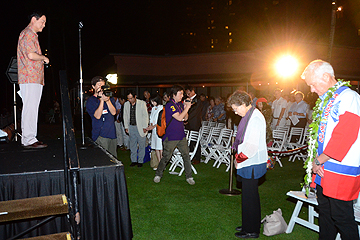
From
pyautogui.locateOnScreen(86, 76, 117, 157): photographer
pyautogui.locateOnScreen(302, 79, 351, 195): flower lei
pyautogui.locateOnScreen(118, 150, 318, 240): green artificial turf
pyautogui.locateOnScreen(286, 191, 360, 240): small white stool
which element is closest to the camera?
pyautogui.locateOnScreen(302, 79, 351, 195): flower lei

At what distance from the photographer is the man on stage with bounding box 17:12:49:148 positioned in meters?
3.53

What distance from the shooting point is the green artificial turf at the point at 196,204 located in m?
3.87

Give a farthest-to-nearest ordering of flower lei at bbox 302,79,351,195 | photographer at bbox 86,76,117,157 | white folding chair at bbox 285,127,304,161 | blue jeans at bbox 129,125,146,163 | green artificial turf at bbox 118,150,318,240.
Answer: white folding chair at bbox 285,127,304,161, blue jeans at bbox 129,125,146,163, photographer at bbox 86,76,117,157, green artificial turf at bbox 118,150,318,240, flower lei at bbox 302,79,351,195

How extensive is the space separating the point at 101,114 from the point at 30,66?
53.4 inches

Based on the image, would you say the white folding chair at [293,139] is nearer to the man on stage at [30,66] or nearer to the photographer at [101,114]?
the photographer at [101,114]

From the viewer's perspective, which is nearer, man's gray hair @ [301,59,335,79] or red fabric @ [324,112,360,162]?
red fabric @ [324,112,360,162]

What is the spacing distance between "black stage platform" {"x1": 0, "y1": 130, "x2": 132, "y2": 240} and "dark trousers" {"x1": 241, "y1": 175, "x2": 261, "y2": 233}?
4.77 ft

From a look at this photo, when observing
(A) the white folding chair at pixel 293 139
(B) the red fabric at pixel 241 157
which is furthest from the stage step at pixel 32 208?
(A) the white folding chair at pixel 293 139

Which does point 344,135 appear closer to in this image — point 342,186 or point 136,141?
point 342,186

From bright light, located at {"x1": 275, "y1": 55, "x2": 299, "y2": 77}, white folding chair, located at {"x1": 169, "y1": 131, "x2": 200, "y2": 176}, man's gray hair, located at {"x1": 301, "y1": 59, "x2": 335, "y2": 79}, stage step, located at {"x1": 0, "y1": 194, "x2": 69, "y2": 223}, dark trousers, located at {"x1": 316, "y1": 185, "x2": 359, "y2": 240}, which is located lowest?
white folding chair, located at {"x1": 169, "y1": 131, "x2": 200, "y2": 176}

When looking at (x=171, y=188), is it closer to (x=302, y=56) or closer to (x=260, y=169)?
(x=260, y=169)

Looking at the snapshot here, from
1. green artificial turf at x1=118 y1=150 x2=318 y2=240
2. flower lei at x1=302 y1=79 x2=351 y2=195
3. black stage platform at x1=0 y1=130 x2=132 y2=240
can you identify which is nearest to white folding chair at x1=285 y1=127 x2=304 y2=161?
green artificial turf at x1=118 y1=150 x2=318 y2=240

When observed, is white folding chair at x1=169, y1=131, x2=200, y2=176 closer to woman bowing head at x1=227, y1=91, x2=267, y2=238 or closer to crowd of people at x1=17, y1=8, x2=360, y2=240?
crowd of people at x1=17, y1=8, x2=360, y2=240

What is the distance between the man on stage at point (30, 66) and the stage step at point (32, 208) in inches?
64.6
